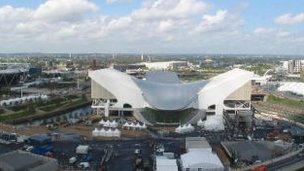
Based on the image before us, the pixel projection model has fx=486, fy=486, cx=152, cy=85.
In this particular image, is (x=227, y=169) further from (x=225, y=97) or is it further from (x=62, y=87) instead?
(x=62, y=87)

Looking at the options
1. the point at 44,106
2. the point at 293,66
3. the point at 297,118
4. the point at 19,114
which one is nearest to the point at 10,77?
the point at 44,106

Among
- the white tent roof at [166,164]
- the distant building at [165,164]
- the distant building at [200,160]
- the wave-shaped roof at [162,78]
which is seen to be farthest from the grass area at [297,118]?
the white tent roof at [166,164]

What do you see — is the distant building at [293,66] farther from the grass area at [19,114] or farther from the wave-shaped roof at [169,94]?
the grass area at [19,114]

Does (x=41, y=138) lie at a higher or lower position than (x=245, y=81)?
lower

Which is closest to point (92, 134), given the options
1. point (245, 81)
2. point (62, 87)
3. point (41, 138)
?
point (41, 138)

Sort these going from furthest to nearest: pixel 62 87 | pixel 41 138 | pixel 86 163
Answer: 1. pixel 62 87
2. pixel 41 138
3. pixel 86 163

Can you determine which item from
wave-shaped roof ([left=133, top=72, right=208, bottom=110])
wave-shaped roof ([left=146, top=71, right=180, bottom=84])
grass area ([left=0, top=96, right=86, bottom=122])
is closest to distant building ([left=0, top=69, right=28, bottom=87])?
grass area ([left=0, top=96, right=86, bottom=122])

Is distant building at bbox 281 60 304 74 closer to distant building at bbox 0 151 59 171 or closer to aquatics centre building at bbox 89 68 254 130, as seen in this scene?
aquatics centre building at bbox 89 68 254 130
